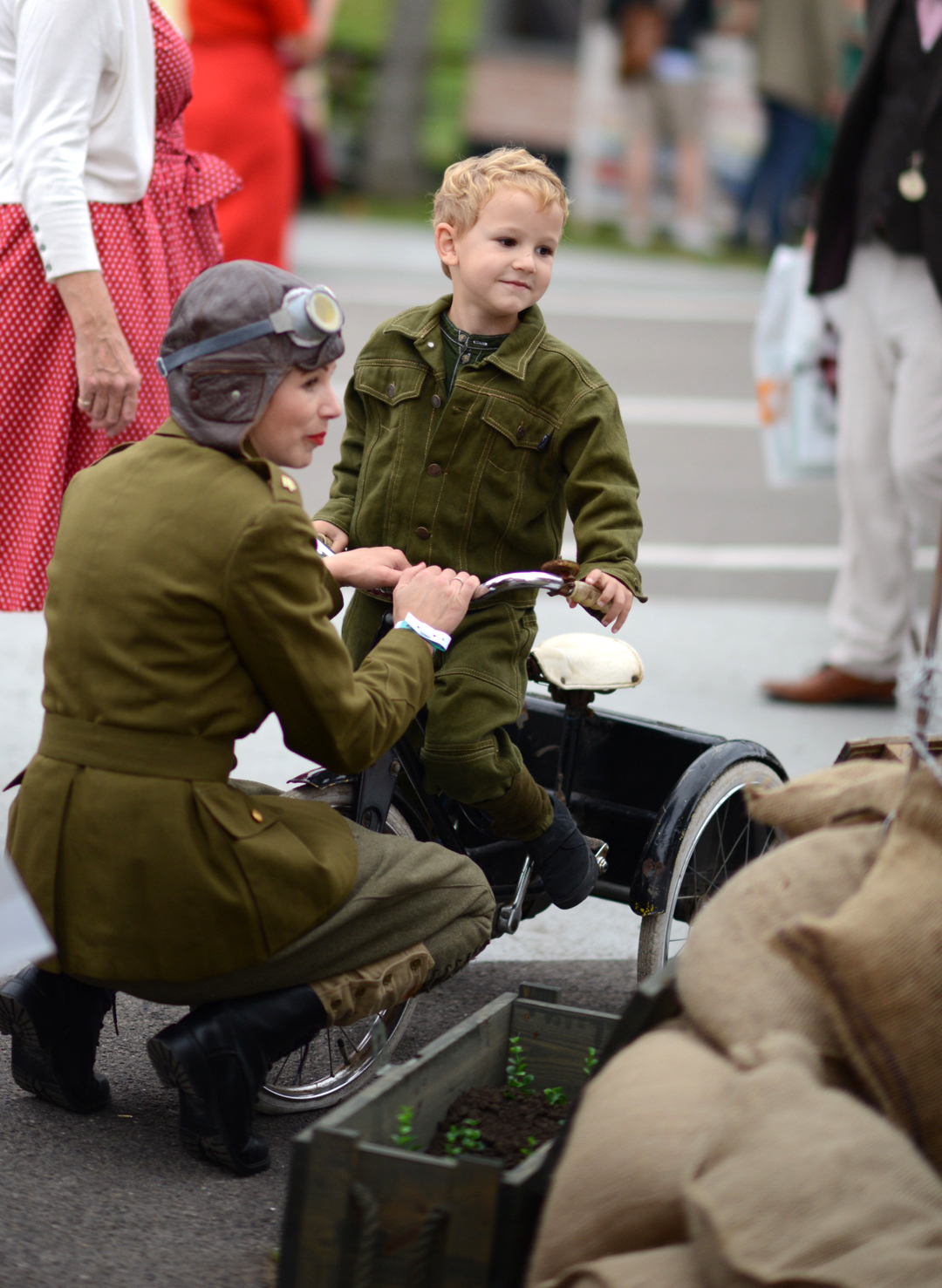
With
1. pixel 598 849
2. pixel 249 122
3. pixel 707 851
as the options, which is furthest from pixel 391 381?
pixel 249 122

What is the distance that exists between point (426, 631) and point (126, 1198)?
40.9 inches

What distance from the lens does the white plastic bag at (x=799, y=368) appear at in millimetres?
6223

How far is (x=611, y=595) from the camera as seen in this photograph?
3.12 meters

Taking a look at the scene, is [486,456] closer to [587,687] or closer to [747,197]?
[587,687]

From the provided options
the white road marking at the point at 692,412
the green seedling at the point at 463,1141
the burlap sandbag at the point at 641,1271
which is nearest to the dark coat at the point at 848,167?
the green seedling at the point at 463,1141

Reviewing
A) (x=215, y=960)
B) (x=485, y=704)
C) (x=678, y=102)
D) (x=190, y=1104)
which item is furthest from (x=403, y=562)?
(x=678, y=102)

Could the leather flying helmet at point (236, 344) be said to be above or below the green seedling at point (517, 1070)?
above

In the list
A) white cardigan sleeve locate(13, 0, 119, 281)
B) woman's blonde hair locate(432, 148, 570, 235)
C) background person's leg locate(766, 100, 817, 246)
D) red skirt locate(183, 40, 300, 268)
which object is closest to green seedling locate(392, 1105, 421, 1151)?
woman's blonde hair locate(432, 148, 570, 235)

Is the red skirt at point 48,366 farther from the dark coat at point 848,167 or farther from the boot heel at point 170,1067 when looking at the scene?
the dark coat at point 848,167

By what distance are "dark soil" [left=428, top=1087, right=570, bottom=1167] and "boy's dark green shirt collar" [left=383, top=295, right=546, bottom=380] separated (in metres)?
1.29

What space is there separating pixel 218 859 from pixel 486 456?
1.00m

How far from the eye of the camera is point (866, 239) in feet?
18.1

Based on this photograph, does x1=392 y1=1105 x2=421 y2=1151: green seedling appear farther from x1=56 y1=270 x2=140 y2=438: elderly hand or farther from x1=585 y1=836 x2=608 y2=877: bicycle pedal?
x1=56 y1=270 x2=140 y2=438: elderly hand

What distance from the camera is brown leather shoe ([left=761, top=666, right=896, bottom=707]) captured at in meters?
5.99
